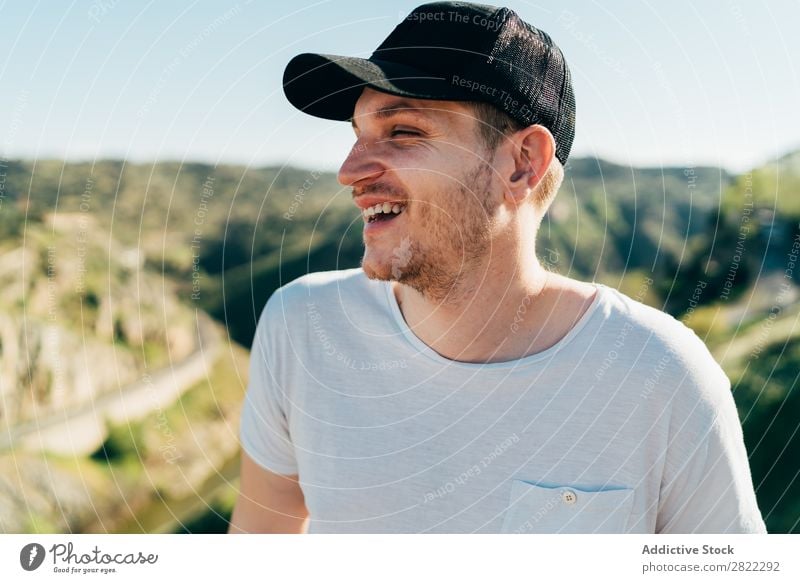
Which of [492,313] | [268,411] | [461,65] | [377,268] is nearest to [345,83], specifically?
[461,65]

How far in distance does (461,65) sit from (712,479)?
110 centimetres

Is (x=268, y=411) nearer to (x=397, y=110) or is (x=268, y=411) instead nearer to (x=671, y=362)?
(x=397, y=110)

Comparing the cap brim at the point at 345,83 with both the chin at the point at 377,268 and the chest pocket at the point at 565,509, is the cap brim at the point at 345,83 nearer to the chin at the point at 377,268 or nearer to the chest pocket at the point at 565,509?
the chin at the point at 377,268

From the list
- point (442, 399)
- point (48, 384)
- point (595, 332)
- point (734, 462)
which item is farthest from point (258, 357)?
point (48, 384)

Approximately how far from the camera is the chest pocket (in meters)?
1.69

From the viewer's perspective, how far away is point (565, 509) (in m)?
→ 1.73

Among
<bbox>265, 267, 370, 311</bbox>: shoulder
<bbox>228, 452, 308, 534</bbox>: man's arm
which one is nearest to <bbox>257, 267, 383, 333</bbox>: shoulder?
<bbox>265, 267, 370, 311</bbox>: shoulder

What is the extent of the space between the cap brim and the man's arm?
994 mm

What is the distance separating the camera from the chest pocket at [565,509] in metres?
1.69

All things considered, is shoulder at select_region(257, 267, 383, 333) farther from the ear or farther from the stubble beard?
the ear

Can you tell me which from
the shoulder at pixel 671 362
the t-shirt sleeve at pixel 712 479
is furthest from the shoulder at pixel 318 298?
the t-shirt sleeve at pixel 712 479

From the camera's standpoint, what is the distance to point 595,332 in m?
1.78

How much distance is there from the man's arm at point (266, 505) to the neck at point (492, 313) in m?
0.60
